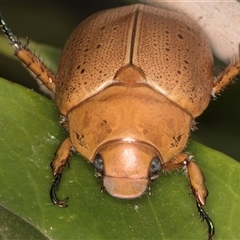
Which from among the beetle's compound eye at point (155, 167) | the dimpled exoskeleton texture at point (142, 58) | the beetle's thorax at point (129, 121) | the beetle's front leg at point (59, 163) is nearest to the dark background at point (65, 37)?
the dimpled exoskeleton texture at point (142, 58)

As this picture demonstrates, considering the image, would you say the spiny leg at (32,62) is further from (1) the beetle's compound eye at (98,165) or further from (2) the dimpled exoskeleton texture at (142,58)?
(1) the beetle's compound eye at (98,165)

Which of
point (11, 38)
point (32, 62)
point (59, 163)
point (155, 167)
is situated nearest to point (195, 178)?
point (155, 167)

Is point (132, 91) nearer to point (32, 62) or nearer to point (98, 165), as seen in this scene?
point (98, 165)

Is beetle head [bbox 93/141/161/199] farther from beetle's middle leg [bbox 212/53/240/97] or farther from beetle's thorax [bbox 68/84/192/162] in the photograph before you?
beetle's middle leg [bbox 212/53/240/97]

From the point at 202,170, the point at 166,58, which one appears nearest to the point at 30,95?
the point at 166,58

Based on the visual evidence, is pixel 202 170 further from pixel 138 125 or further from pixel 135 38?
pixel 135 38

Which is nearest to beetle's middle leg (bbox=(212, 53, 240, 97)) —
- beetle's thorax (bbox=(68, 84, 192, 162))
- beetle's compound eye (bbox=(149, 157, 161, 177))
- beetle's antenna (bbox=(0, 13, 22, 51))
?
beetle's thorax (bbox=(68, 84, 192, 162))
